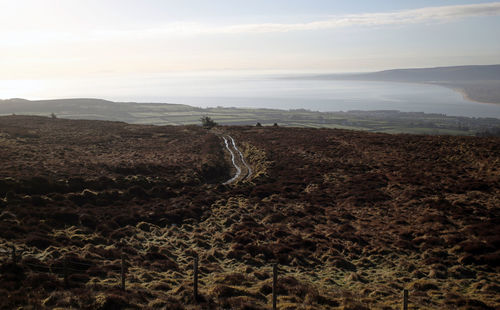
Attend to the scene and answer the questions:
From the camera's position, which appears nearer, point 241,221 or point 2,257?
point 2,257

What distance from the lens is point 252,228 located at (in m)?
21.5

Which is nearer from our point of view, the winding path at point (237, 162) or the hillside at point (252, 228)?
the hillside at point (252, 228)

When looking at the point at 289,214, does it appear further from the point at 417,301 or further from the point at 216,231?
the point at 417,301

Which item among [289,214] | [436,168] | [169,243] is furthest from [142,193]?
[436,168]

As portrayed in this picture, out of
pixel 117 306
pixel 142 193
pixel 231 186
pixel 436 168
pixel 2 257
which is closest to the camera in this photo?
pixel 117 306

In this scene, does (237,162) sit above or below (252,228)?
above

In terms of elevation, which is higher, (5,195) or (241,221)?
(5,195)

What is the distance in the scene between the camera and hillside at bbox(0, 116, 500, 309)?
40.7 feet

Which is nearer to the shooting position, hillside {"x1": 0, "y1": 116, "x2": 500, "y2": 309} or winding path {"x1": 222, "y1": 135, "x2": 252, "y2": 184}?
hillside {"x1": 0, "y1": 116, "x2": 500, "y2": 309}

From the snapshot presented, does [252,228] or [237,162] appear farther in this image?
[237,162]

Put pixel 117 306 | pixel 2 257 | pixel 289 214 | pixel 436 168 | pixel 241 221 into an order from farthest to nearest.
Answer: pixel 436 168
pixel 289 214
pixel 241 221
pixel 2 257
pixel 117 306

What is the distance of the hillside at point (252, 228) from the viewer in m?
12.4

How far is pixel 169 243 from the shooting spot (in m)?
19.1

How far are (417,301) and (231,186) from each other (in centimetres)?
2242
